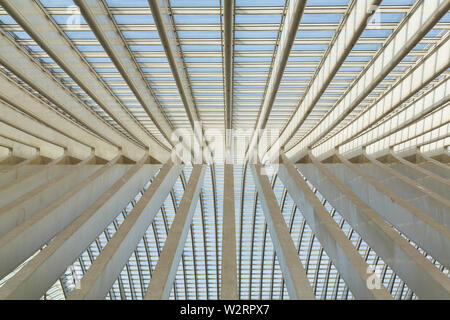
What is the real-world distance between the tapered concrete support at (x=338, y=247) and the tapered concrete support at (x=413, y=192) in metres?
3.95

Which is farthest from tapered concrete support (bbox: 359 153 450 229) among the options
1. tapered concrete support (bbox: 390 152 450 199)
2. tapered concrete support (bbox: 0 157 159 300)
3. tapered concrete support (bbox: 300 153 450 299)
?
tapered concrete support (bbox: 0 157 159 300)

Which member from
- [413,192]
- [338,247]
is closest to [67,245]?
[338,247]

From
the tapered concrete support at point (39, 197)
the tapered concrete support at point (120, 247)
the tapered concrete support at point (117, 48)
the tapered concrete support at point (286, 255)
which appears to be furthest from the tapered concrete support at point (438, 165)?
the tapered concrete support at point (39, 197)

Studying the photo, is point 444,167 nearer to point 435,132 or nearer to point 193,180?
point 435,132

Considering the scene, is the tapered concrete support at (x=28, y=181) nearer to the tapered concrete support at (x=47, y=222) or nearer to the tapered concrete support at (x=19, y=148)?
the tapered concrete support at (x=19, y=148)

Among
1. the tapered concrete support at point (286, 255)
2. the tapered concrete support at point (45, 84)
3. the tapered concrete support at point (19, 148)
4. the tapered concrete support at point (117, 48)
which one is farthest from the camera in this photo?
the tapered concrete support at point (19, 148)

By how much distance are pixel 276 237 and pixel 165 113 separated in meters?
7.22

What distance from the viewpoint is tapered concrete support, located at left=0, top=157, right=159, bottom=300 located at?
891 centimetres

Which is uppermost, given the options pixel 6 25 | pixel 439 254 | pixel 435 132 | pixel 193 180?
pixel 6 25

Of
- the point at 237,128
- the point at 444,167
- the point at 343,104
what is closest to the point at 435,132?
the point at 444,167

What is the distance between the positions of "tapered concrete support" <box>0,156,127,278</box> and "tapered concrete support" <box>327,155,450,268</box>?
10410 mm

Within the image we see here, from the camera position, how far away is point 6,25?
9312mm

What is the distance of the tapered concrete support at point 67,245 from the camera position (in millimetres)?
8906
